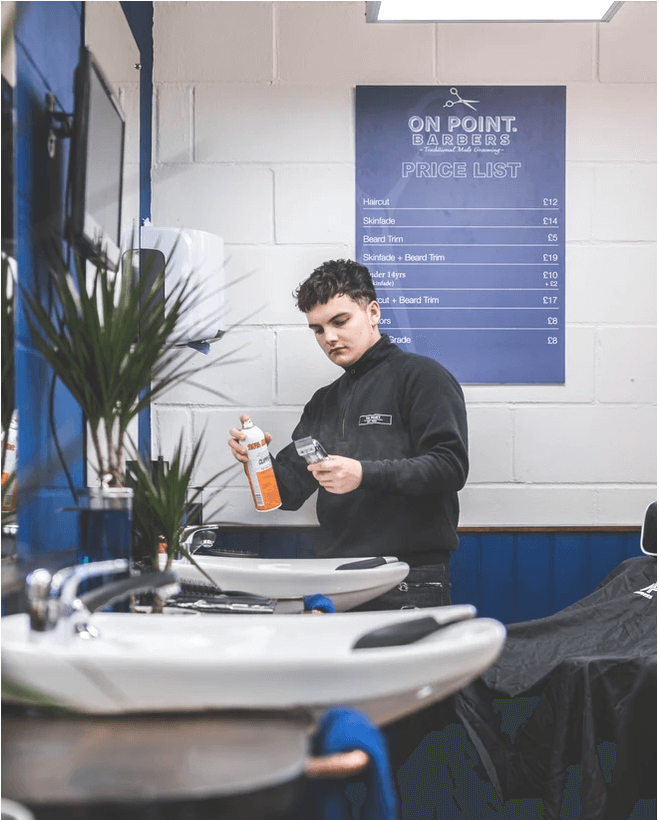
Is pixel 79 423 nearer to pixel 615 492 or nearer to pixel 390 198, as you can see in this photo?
pixel 390 198

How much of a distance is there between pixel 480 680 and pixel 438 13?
2.06m

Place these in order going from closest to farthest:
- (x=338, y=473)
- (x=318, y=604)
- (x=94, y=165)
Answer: (x=94, y=165) → (x=318, y=604) → (x=338, y=473)

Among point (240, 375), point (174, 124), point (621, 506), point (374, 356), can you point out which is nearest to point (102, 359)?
point (374, 356)

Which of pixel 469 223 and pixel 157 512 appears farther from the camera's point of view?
pixel 469 223

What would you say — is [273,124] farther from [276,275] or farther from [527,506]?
[527,506]

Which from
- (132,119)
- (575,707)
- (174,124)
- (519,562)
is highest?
(174,124)

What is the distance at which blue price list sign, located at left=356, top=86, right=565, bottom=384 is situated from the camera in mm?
2928

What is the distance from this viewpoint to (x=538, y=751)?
200cm

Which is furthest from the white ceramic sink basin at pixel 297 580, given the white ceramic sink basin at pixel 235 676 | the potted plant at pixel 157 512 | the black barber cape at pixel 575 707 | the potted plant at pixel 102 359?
the white ceramic sink basin at pixel 235 676

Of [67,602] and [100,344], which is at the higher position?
[100,344]

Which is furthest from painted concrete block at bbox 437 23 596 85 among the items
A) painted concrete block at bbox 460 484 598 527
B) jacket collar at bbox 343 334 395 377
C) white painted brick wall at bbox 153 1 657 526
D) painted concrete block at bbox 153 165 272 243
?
painted concrete block at bbox 460 484 598 527

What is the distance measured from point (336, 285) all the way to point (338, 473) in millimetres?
663

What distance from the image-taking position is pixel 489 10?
8.62 feet

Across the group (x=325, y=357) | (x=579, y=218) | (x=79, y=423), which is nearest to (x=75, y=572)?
(x=79, y=423)
